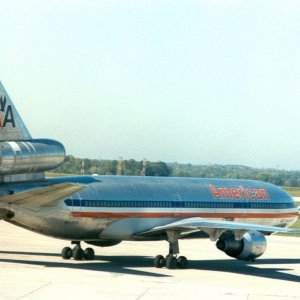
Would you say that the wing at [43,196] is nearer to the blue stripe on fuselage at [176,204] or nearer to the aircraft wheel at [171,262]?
the blue stripe on fuselage at [176,204]

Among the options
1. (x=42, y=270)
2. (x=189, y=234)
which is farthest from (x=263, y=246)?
(x=42, y=270)

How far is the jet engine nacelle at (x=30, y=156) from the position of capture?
1234 inches

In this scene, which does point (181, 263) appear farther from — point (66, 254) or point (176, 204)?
point (66, 254)

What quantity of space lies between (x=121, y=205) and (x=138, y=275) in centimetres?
559

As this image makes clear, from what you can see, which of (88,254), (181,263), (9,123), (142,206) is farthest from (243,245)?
(9,123)

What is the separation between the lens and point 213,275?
35.5 m

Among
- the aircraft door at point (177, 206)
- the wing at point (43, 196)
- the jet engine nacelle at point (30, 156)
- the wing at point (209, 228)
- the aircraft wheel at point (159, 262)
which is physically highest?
the jet engine nacelle at point (30, 156)

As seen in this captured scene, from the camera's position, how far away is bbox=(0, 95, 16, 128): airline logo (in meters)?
33.4

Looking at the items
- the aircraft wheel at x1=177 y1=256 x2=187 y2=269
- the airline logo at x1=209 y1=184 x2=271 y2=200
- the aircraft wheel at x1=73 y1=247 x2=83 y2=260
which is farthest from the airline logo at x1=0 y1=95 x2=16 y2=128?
the airline logo at x1=209 y1=184 x2=271 y2=200

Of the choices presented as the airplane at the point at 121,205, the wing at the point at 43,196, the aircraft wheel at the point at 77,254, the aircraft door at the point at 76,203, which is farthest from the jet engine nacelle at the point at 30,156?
the aircraft wheel at the point at 77,254

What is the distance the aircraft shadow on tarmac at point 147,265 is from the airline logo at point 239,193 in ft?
10.4

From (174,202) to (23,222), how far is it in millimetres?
8515

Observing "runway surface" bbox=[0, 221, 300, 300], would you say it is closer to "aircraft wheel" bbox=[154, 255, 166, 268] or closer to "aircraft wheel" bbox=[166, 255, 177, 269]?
"aircraft wheel" bbox=[154, 255, 166, 268]

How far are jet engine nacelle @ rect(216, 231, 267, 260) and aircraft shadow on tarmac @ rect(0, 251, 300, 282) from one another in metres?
0.74
